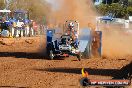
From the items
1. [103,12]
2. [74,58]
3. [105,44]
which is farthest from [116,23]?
[74,58]

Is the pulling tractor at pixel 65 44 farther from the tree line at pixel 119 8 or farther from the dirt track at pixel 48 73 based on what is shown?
the tree line at pixel 119 8

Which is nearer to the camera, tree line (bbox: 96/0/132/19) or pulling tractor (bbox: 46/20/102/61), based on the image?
pulling tractor (bbox: 46/20/102/61)

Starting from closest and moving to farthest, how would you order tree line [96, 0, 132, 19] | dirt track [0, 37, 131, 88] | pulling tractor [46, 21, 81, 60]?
dirt track [0, 37, 131, 88] < pulling tractor [46, 21, 81, 60] < tree line [96, 0, 132, 19]

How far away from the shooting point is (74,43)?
22875 millimetres

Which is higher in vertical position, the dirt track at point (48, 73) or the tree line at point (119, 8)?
the dirt track at point (48, 73)

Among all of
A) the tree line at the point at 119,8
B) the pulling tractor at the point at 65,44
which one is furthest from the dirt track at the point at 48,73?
the tree line at the point at 119,8

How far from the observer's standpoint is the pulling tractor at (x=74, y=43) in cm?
2253

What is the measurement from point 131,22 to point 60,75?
61.7 meters

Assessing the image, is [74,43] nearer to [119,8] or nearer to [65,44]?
[65,44]

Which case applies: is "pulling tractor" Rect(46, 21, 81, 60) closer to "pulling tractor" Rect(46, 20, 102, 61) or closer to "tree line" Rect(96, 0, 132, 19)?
"pulling tractor" Rect(46, 20, 102, 61)

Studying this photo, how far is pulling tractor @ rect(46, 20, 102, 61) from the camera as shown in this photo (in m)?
22.5

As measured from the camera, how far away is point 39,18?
61188 millimetres

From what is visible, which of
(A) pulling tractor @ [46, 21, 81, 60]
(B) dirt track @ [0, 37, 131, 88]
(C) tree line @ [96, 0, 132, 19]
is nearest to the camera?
(B) dirt track @ [0, 37, 131, 88]

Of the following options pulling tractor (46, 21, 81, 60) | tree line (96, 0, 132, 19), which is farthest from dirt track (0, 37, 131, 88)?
tree line (96, 0, 132, 19)
